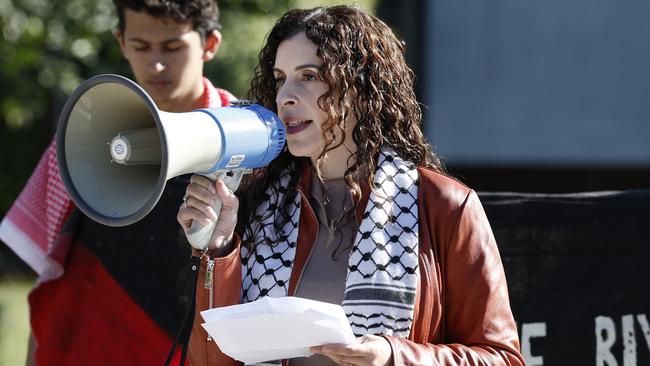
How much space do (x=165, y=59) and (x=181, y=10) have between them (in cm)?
19

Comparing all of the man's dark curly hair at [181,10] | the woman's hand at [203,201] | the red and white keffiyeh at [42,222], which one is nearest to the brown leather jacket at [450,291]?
the woman's hand at [203,201]

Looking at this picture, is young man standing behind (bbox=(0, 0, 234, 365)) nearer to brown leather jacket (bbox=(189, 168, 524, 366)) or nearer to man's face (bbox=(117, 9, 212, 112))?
man's face (bbox=(117, 9, 212, 112))

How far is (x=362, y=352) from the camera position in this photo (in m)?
2.31

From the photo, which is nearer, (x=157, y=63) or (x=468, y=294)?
(x=468, y=294)

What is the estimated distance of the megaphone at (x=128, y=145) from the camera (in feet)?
7.85

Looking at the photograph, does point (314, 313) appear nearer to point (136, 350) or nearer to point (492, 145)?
point (136, 350)

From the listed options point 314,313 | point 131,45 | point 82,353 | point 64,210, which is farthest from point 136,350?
point 314,313

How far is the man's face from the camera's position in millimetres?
3729

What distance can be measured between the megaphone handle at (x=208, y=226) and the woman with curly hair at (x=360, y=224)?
0.02m

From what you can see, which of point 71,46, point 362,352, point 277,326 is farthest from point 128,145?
point 71,46

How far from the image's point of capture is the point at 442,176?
2.63 meters

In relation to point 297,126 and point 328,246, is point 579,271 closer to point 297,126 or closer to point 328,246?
point 328,246

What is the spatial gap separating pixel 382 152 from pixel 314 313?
1.89ft

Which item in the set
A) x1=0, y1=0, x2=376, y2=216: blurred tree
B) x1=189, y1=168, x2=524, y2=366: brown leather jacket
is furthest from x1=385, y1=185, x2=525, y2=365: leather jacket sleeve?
x1=0, y1=0, x2=376, y2=216: blurred tree
